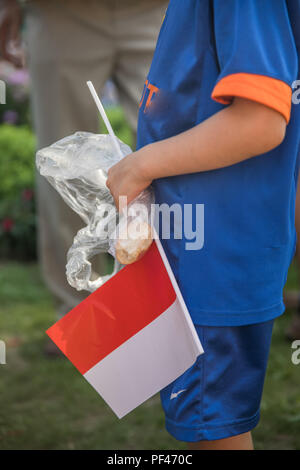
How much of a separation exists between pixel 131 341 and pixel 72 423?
106 cm

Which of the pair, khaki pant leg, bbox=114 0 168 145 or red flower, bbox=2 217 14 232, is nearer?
khaki pant leg, bbox=114 0 168 145

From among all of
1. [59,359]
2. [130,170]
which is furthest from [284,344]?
[130,170]

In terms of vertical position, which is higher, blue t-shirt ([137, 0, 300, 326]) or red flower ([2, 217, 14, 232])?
blue t-shirt ([137, 0, 300, 326])

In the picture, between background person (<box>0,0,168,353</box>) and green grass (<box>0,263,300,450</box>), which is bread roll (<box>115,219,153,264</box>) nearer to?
green grass (<box>0,263,300,450</box>)

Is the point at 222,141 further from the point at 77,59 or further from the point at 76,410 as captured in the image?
the point at 77,59

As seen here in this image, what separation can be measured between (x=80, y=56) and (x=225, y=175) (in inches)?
62.1

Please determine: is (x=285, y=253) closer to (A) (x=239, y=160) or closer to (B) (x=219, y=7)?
(A) (x=239, y=160)

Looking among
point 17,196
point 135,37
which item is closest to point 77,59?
point 135,37

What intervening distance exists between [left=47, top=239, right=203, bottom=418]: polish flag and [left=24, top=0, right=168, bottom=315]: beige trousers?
1.52 meters

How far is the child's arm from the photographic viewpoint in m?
0.94

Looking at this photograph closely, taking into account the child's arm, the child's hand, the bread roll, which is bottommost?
the bread roll

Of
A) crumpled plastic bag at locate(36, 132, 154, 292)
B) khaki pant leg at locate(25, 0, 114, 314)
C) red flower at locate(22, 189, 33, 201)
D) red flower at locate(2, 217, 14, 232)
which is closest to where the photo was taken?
crumpled plastic bag at locate(36, 132, 154, 292)

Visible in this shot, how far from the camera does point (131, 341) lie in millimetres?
1121

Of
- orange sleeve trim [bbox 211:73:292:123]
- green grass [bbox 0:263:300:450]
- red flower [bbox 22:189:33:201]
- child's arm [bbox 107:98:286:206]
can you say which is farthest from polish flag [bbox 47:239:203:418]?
red flower [bbox 22:189:33:201]
